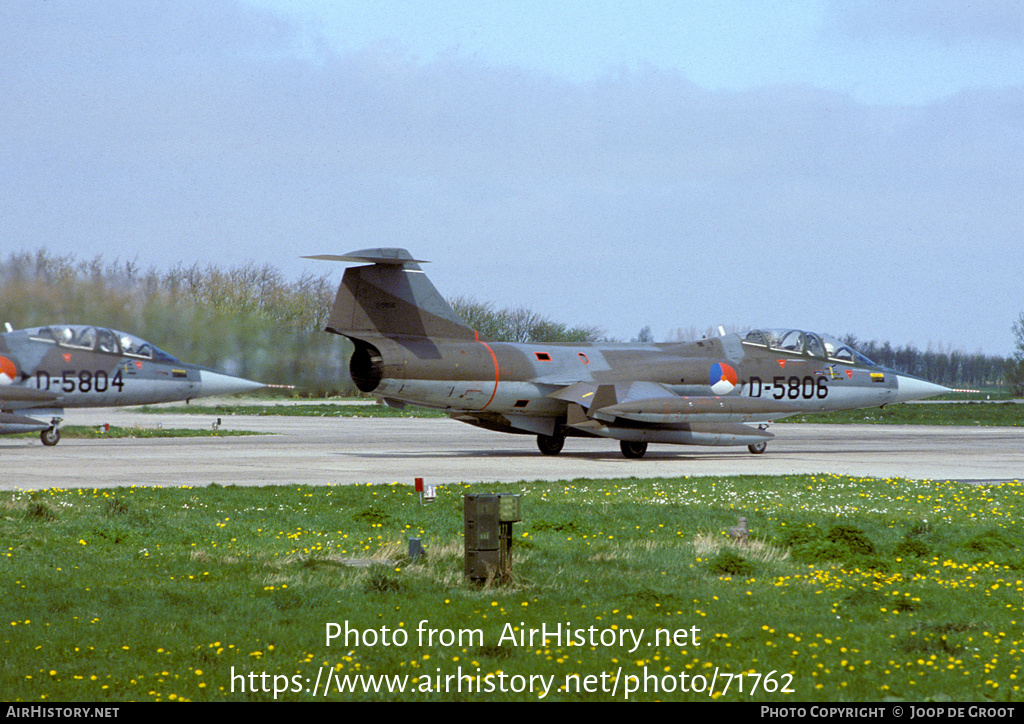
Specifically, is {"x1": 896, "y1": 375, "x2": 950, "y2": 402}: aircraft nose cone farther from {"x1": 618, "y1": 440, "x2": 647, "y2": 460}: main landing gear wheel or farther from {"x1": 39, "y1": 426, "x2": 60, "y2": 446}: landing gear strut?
{"x1": 39, "y1": 426, "x2": 60, "y2": 446}: landing gear strut

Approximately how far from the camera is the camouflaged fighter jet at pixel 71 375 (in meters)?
27.6

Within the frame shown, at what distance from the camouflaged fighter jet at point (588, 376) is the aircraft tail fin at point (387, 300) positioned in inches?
0.9

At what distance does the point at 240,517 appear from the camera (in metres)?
13.9

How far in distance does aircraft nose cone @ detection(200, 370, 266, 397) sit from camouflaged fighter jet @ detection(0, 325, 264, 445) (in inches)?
21.3

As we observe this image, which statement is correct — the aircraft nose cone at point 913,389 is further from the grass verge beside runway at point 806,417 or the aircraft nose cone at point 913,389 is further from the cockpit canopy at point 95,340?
the cockpit canopy at point 95,340

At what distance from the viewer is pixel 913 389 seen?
29828mm

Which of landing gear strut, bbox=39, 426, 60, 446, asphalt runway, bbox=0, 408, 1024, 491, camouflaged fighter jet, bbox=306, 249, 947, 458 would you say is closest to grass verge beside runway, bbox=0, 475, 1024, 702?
asphalt runway, bbox=0, 408, 1024, 491

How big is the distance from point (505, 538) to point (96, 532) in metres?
5.43

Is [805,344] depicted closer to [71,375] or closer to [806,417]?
[71,375]

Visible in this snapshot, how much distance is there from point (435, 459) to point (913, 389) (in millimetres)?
14349

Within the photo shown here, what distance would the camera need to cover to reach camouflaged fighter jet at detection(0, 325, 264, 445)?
90.4 feet

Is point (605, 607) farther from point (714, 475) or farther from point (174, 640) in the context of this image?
point (714, 475)

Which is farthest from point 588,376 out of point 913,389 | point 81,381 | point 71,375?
point 71,375
